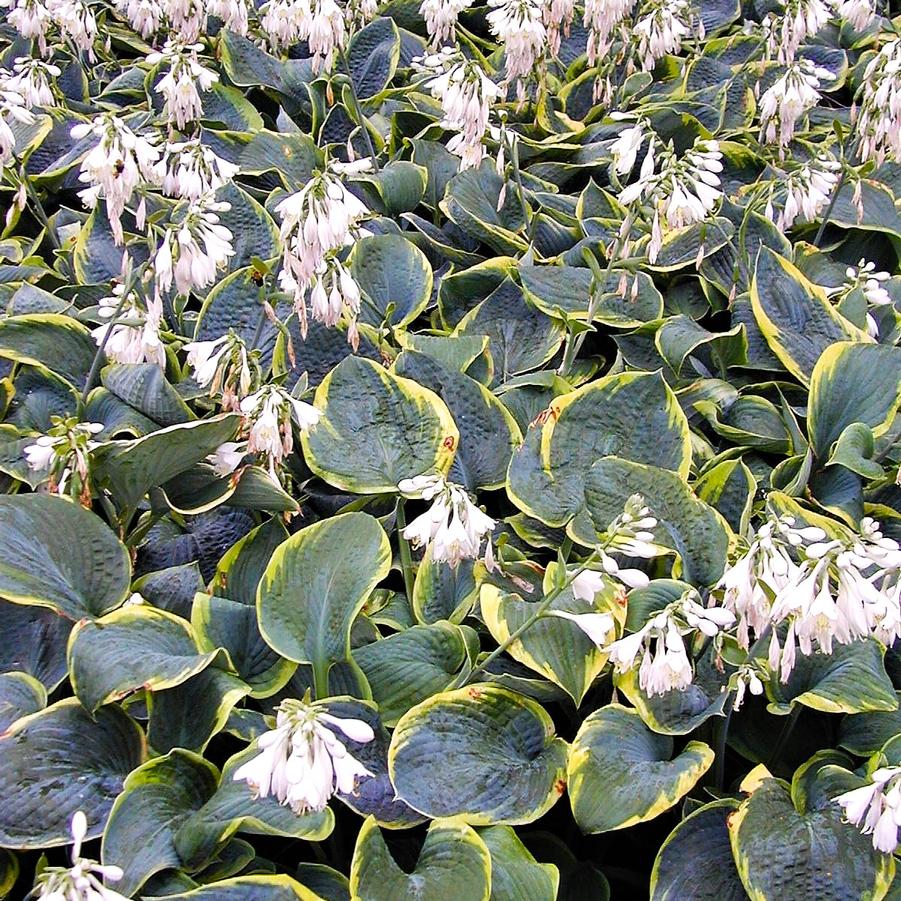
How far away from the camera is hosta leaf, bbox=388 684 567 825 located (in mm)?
1811

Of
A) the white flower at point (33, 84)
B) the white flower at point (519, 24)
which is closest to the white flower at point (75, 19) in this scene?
the white flower at point (33, 84)

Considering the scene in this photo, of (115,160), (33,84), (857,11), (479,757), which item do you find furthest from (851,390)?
(33,84)

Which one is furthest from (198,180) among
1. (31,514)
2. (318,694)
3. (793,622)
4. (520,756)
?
(793,622)

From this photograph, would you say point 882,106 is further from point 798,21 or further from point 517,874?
point 517,874

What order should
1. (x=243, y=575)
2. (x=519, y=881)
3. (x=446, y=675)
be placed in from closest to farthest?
(x=519, y=881) < (x=446, y=675) < (x=243, y=575)

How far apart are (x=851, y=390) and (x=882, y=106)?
844 mm

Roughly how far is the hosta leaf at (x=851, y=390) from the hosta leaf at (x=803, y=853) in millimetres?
1003

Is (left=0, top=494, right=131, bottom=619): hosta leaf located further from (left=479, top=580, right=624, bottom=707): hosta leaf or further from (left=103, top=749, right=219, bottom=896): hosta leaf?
(left=479, top=580, right=624, bottom=707): hosta leaf

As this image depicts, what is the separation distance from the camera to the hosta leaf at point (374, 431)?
7.80 feet

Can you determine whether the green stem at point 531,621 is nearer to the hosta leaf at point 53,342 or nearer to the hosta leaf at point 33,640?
the hosta leaf at point 33,640

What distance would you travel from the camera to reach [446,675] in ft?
6.70

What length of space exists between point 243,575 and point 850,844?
1.24 metres

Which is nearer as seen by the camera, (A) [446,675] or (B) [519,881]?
(B) [519,881]

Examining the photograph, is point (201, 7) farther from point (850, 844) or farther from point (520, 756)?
point (850, 844)
